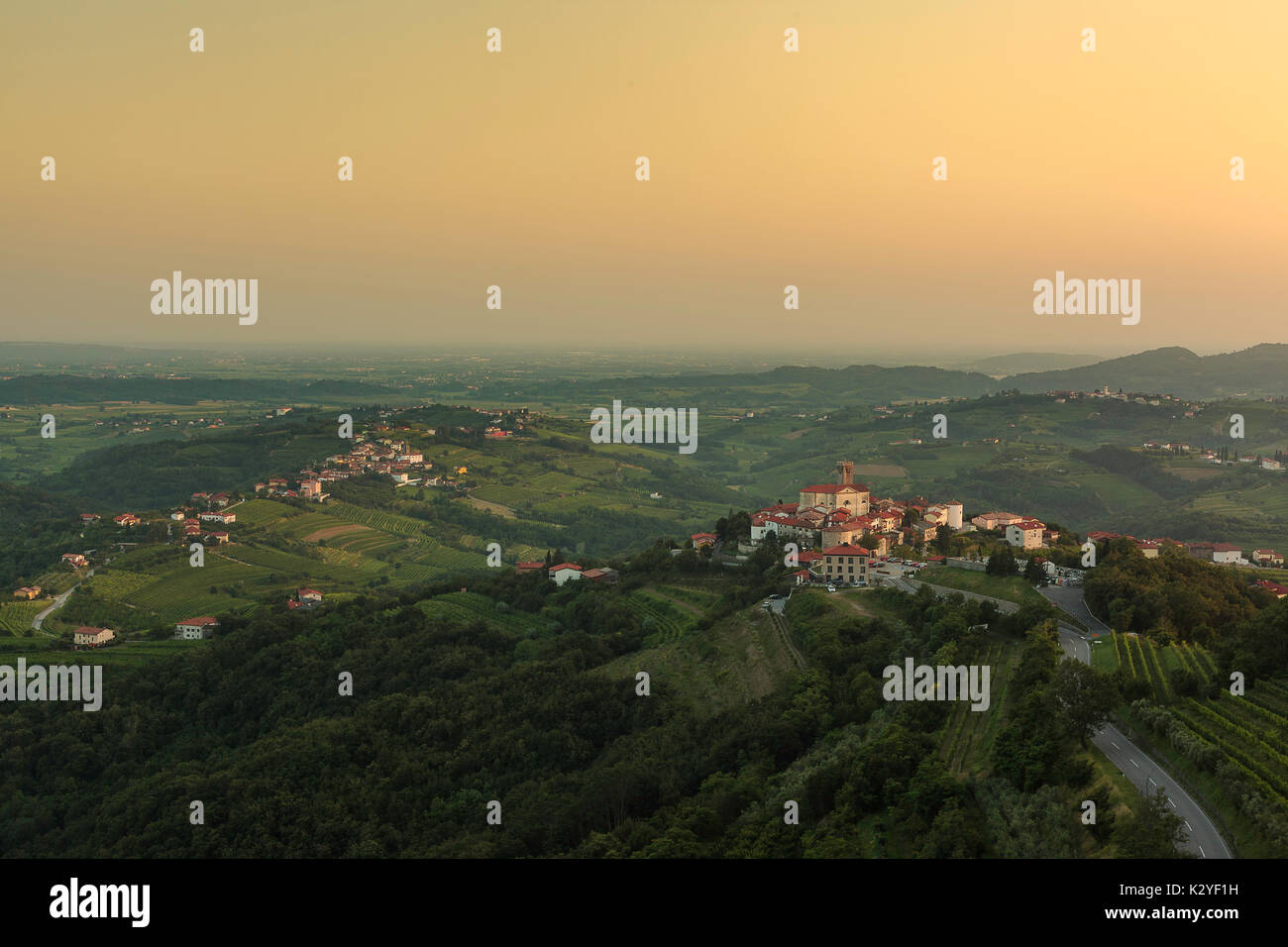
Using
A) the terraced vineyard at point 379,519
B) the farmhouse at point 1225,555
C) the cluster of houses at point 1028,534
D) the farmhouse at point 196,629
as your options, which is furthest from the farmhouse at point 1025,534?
the terraced vineyard at point 379,519

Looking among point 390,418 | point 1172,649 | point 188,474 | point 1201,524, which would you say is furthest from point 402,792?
point 390,418

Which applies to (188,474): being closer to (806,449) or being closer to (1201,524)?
(806,449)

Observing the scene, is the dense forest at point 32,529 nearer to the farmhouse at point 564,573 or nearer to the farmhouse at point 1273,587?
the farmhouse at point 564,573

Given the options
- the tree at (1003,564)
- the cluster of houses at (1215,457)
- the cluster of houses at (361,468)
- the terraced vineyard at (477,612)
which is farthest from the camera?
the cluster of houses at (1215,457)

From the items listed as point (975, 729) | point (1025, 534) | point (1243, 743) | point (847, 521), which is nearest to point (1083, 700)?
Result: point (1243, 743)

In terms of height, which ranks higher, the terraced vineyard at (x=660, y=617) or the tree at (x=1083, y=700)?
the tree at (x=1083, y=700)
